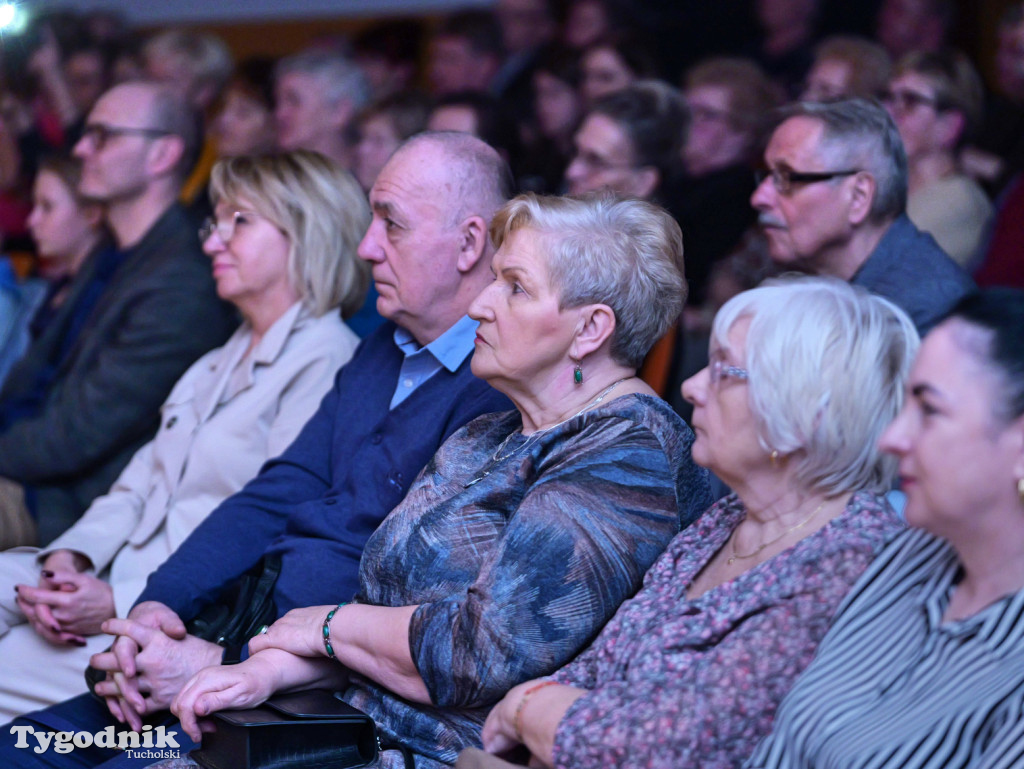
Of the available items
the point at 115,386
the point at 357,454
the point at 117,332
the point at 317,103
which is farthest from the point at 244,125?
the point at 357,454

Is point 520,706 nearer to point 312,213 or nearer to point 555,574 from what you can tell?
point 555,574

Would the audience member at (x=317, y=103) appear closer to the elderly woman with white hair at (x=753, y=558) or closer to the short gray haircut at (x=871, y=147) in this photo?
the short gray haircut at (x=871, y=147)

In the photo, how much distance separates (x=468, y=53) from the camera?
18.8ft

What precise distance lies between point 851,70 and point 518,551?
10.4 ft

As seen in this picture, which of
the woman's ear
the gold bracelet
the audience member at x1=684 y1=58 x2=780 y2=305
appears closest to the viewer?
the gold bracelet

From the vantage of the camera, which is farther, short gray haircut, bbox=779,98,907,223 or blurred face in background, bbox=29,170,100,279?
blurred face in background, bbox=29,170,100,279

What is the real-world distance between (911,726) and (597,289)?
31.3 inches

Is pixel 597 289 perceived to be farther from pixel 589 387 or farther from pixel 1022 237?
pixel 1022 237

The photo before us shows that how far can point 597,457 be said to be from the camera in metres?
1.64

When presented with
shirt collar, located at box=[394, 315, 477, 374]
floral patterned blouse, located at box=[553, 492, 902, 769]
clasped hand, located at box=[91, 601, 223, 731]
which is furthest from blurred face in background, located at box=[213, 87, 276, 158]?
floral patterned blouse, located at box=[553, 492, 902, 769]

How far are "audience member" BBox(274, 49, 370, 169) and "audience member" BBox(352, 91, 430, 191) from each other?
33cm

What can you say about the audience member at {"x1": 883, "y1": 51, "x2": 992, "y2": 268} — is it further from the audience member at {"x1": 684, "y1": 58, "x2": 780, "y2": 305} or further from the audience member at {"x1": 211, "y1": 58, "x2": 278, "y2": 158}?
the audience member at {"x1": 211, "y1": 58, "x2": 278, "y2": 158}

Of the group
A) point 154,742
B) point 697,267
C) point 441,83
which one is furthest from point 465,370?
point 441,83

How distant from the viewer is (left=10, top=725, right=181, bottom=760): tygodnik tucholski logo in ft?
6.28
